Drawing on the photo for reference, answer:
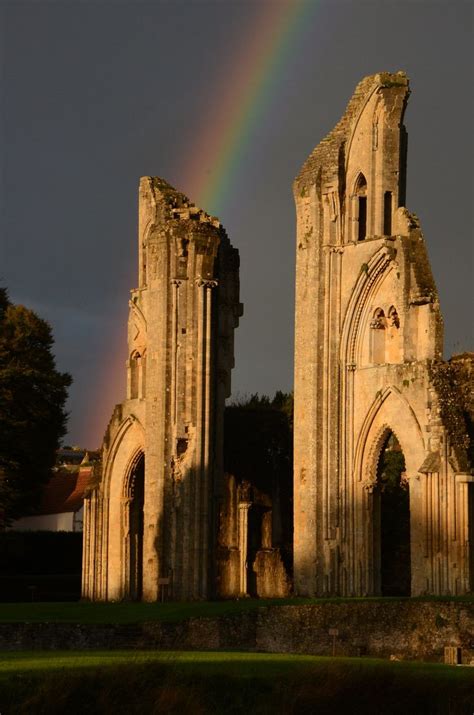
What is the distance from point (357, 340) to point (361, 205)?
306cm

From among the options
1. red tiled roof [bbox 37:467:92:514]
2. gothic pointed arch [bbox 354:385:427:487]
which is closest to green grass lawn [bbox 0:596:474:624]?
gothic pointed arch [bbox 354:385:427:487]

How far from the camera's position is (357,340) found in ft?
126

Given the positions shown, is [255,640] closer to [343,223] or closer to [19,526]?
[343,223]

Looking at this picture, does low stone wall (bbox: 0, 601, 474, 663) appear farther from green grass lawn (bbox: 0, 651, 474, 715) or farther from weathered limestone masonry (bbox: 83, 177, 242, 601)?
weathered limestone masonry (bbox: 83, 177, 242, 601)

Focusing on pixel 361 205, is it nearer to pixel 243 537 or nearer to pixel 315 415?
pixel 315 415

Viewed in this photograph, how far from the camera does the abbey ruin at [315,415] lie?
1417 inches

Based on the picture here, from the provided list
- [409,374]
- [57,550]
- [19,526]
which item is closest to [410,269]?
[409,374]

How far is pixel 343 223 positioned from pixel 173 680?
1927cm

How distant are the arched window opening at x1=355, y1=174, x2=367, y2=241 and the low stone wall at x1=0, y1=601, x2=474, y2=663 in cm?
1121

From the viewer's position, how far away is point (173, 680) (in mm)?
21062

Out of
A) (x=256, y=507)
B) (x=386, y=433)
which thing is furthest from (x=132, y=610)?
(x=256, y=507)

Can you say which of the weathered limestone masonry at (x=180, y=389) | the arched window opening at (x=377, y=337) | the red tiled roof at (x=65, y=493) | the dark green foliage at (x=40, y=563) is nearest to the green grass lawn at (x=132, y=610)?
the weathered limestone masonry at (x=180, y=389)

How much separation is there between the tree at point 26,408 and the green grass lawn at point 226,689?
27.0m

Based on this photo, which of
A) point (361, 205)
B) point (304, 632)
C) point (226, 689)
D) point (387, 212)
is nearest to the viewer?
point (226, 689)
